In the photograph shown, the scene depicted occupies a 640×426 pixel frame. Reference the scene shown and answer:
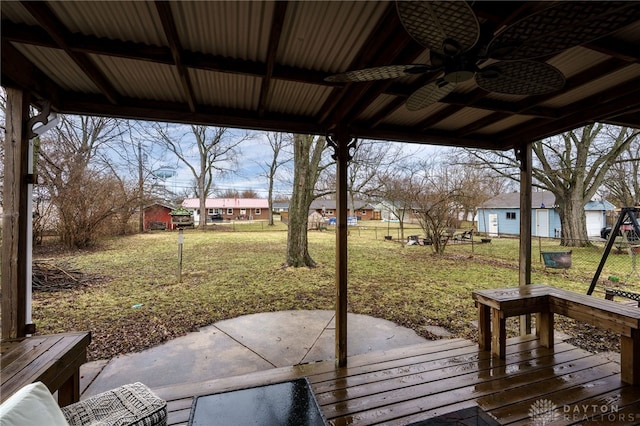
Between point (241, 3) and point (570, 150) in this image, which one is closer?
point (241, 3)

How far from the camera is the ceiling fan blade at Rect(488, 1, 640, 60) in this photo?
1.07m

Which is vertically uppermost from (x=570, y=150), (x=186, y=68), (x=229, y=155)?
(x=229, y=155)

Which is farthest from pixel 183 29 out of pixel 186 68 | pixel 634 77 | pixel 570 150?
pixel 570 150

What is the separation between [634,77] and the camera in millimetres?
2305

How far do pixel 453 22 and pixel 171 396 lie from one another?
3.09 meters

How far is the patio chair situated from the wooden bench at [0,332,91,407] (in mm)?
318

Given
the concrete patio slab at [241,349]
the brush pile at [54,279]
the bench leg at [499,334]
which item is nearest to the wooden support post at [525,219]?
the bench leg at [499,334]

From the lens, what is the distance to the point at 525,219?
12.3 ft

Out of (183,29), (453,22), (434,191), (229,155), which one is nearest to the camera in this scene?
(453,22)

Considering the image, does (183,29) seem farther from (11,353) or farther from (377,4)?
(11,353)

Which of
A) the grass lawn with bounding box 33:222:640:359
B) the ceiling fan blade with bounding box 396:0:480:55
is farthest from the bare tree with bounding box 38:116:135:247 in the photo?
the ceiling fan blade with bounding box 396:0:480:55

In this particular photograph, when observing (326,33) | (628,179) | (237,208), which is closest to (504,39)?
(326,33)

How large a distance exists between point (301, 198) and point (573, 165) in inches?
444
